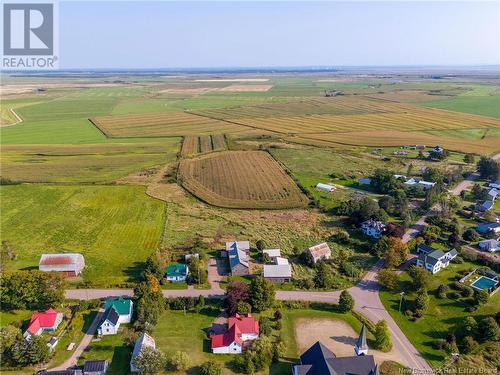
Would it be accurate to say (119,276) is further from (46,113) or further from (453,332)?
(46,113)

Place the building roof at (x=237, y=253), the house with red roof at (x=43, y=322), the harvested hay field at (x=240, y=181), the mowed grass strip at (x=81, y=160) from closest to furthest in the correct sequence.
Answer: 1. the house with red roof at (x=43, y=322)
2. the building roof at (x=237, y=253)
3. the harvested hay field at (x=240, y=181)
4. the mowed grass strip at (x=81, y=160)

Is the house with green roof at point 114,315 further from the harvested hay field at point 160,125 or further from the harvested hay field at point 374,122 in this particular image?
the harvested hay field at point 374,122

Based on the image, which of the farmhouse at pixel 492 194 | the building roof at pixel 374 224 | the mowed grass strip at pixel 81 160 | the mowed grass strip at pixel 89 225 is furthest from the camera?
the mowed grass strip at pixel 81 160

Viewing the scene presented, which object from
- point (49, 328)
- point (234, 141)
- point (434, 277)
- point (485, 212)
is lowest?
point (49, 328)

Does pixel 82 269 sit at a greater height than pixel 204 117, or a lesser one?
lesser

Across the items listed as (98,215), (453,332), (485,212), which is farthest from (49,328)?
(485,212)

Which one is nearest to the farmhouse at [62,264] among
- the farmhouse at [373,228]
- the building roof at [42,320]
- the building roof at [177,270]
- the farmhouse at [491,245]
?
the building roof at [42,320]

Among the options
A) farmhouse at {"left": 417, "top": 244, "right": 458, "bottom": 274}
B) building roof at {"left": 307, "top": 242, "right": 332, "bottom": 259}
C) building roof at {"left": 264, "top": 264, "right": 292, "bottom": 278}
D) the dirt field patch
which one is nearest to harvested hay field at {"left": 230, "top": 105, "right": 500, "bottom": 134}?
building roof at {"left": 307, "top": 242, "right": 332, "bottom": 259}

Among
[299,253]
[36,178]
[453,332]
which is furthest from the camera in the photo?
[36,178]
